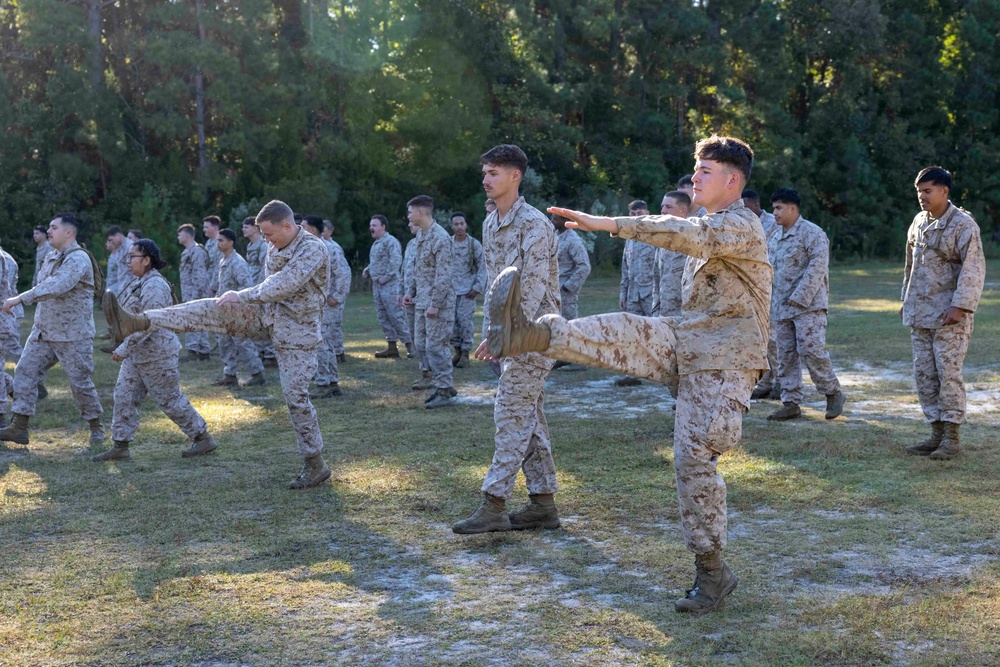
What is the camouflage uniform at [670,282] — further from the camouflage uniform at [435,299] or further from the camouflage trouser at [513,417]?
the camouflage trouser at [513,417]

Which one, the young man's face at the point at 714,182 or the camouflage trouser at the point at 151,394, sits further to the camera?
the camouflage trouser at the point at 151,394

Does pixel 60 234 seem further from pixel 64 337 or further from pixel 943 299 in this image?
pixel 943 299

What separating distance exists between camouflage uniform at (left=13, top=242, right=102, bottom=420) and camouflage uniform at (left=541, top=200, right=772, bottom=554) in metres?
6.31

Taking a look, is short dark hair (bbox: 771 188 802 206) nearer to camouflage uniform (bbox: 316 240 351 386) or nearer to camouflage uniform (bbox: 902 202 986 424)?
camouflage uniform (bbox: 902 202 986 424)

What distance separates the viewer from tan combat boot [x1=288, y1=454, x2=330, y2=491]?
7590 millimetres

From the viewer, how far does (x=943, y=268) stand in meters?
8.08

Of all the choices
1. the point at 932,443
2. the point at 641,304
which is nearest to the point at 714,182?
the point at 932,443

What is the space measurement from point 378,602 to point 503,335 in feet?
5.11

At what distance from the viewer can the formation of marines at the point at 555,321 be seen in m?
4.77

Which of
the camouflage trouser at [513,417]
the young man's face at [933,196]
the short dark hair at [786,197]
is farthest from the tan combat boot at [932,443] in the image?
the camouflage trouser at [513,417]

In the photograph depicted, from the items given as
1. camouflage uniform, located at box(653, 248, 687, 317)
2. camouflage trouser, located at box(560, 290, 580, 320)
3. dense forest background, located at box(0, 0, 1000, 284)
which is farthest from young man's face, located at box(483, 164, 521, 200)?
dense forest background, located at box(0, 0, 1000, 284)

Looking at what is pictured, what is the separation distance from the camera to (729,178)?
15.8 feet

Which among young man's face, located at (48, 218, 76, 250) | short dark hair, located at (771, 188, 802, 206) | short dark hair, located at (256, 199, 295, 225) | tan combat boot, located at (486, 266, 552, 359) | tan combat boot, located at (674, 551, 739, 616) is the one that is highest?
short dark hair, located at (771, 188, 802, 206)

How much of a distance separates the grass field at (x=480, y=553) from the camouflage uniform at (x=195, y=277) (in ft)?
19.0
